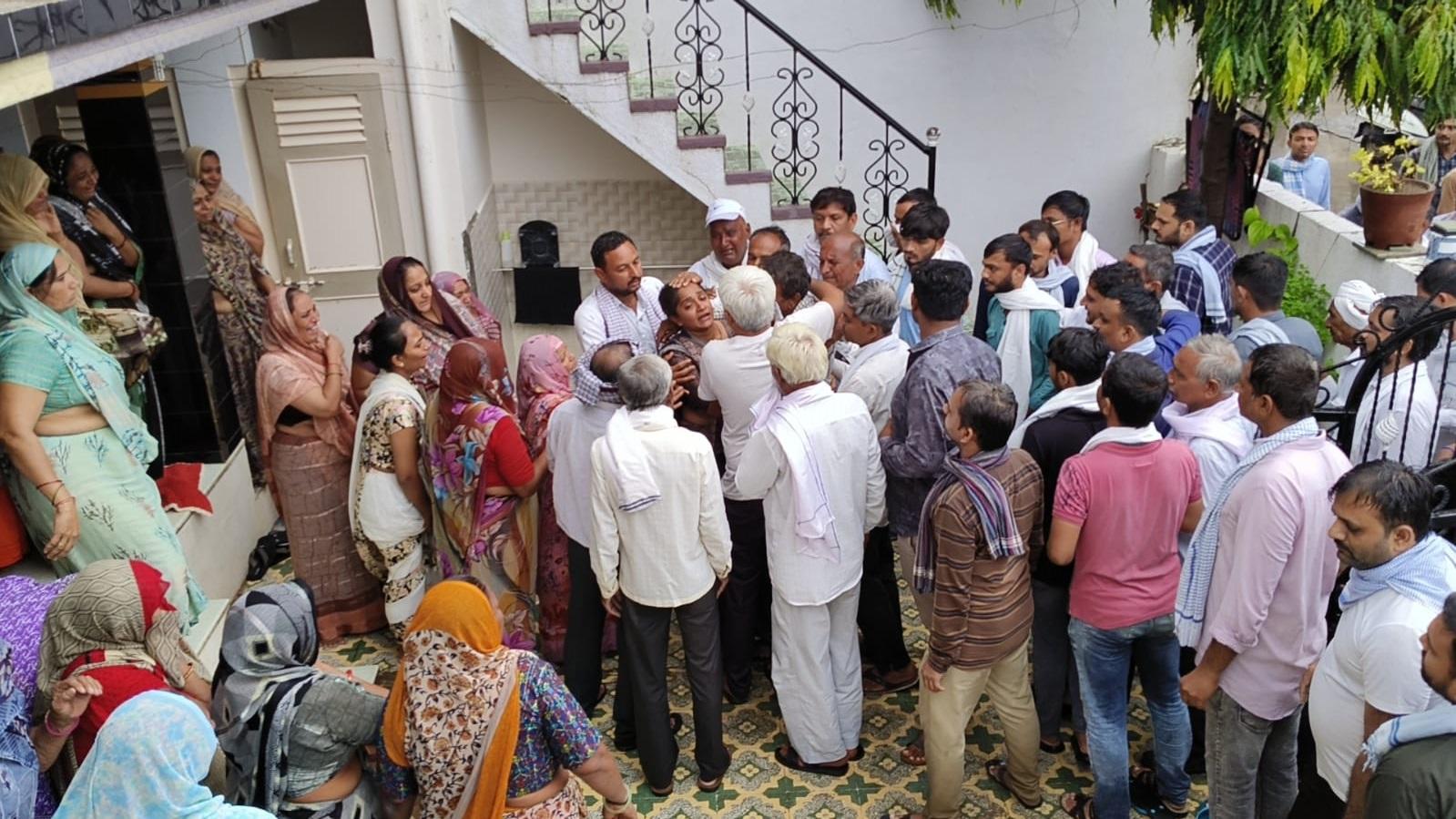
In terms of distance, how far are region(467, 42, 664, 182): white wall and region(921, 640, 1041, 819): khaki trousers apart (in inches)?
212

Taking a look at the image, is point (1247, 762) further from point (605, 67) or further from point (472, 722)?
point (605, 67)

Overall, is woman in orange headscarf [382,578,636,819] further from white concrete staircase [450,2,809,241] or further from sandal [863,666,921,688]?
white concrete staircase [450,2,809,241]

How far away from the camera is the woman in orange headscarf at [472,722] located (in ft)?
7.76

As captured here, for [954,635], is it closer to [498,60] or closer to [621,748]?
[621,748]

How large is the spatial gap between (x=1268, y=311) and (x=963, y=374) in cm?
149

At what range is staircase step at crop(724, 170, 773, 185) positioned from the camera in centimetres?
702

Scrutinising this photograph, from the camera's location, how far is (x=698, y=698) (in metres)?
3.66

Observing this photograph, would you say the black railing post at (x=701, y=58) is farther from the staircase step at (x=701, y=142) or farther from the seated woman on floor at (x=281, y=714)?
the seated woman on floor at (x=281, y=714)

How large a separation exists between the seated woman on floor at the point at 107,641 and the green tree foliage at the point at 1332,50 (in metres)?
5.56

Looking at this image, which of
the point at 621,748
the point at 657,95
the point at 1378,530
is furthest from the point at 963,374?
the point at 657,95

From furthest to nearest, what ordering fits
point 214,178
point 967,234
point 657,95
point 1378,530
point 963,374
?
point 967,234 < point 657,95 < point 214,178 < point 963,374 < point 1378,530

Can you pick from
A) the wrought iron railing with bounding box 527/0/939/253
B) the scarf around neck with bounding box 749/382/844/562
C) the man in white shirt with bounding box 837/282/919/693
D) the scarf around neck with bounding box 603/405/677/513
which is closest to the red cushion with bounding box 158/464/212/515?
the scarf around neck with bounding box 603/405/677/513

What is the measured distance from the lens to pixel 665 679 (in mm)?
3588

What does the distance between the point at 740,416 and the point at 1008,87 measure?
5009mm
